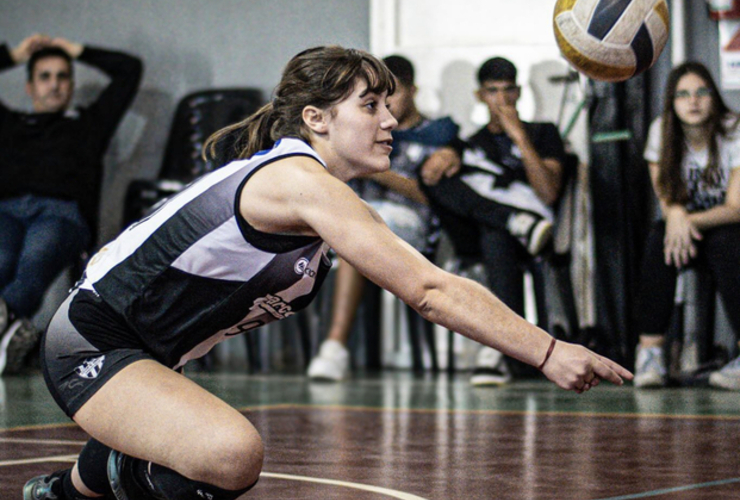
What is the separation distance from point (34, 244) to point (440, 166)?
200cm

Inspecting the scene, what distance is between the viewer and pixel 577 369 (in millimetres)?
1570

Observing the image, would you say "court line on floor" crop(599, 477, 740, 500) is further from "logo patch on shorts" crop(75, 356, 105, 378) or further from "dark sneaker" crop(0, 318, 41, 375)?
"dark sneaker" crop(0, 318, 41, 375)

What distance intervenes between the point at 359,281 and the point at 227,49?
1871 mm

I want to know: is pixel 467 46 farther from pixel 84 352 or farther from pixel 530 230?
pixel 84 352

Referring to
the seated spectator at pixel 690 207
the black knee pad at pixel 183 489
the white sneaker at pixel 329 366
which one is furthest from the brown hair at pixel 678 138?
the black knee pad at pixel 183 489

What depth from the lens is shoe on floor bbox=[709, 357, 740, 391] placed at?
14.2 ft

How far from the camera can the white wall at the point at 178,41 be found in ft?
20.2

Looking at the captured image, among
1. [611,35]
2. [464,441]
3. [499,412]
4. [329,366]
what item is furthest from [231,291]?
[329,366]

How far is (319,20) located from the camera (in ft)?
20.1

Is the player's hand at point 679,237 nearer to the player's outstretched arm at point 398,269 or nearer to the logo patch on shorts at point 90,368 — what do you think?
the player's outstretched arm at point 398,269

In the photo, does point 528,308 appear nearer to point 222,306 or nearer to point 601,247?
point 601,247

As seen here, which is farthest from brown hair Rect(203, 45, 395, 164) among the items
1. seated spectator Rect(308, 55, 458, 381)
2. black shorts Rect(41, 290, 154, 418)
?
seated spectator Rect(308, 55, 458, 381)

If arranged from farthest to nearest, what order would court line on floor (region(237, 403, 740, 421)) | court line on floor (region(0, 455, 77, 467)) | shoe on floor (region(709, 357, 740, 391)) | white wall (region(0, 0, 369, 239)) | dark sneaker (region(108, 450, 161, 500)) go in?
white wall (region(0, 0, 369, 239)) < shoe on floor (region(709, 357, 740, 391)) < court line on floor (region(237, 403, 740, 421)) < court line on floor (region(0, 455, 77, 467)) < dark sneaker (region(108, 450, 161, 500))

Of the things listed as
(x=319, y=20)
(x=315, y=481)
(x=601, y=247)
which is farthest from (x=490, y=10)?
(x=315, y=481)
